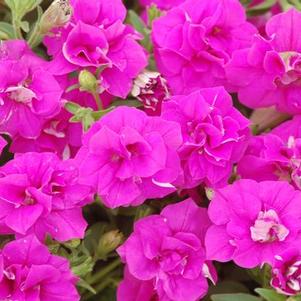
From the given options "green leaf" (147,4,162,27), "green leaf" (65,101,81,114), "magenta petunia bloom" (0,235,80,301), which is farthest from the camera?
"green leaf" (147,4,162,27)

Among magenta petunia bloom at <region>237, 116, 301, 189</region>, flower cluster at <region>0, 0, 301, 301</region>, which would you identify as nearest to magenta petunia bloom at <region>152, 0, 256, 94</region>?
flower cluster at <region>0, 0, 301, 301</region>

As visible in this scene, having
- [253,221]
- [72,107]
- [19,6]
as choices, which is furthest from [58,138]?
[253,221]

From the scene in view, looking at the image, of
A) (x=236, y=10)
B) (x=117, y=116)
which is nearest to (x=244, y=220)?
(x=117, y=116)

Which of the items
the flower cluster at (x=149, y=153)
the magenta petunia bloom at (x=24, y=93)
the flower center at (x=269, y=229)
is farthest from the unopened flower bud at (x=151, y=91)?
the flower center at (x=269, y=229)

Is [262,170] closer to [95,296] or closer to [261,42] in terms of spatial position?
[261,42]

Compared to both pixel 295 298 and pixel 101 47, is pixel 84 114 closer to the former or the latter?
pixel 101 47

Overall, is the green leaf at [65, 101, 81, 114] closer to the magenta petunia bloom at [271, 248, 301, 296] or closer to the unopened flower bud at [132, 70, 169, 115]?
the unopened flower bud at [132, 70, 169, 115]

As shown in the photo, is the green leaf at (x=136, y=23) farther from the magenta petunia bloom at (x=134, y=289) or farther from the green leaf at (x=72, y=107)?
the magenta petunia bloom at (x=134, y=289)
